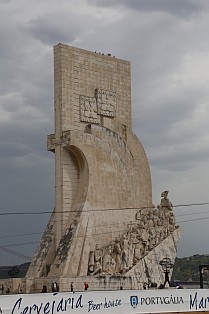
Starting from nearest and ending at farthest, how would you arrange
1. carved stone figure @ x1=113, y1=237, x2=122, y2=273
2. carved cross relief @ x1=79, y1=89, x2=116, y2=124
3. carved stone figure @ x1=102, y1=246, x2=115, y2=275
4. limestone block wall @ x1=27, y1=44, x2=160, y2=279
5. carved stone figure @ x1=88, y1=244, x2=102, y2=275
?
1. carved stone figure @ x1=88, y1=244, x2=102, y2=275
2. carved stone figure @ x1=102, y1=246, x2=115, y2=275
3. limestone block wall @ x1=27, y1=44, x2=160, y2=279
4. carved stone figure @ x1=113, y1=237, x2=122, y2=273
5. carved cross relief @ x1=79, y1=89, x2=116, y2=124

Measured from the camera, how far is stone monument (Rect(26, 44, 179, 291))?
82.1 ft

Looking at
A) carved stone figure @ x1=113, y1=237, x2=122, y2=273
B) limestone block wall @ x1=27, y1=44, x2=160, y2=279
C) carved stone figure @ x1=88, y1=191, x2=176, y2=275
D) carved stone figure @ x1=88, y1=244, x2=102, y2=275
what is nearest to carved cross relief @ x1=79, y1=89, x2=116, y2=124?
limestone block wall @ x1=27, y1=44, x2=160, y2=279

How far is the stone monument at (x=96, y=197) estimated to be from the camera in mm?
25031

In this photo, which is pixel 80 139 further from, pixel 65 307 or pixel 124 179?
pixel 65 307

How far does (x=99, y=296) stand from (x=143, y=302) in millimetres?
1266

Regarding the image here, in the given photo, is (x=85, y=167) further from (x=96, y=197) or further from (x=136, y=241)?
(x=136, y=241)

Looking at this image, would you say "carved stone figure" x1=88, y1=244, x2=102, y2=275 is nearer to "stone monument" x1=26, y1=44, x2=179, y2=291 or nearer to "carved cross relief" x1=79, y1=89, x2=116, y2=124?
"stone monument" x1=26, y1=44, x2=179, y2=291

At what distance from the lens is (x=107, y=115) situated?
91.2 feet

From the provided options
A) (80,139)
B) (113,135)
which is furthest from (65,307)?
(113,135)

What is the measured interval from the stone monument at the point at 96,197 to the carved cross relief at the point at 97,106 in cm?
4

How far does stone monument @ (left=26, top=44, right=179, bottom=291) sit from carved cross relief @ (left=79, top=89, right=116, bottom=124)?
0.04m

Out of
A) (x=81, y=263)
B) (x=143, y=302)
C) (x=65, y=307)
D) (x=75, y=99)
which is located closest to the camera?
(x=65, y=307)

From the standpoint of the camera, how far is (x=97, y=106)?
90.1ft

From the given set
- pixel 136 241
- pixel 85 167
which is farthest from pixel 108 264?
pixel 85 167
